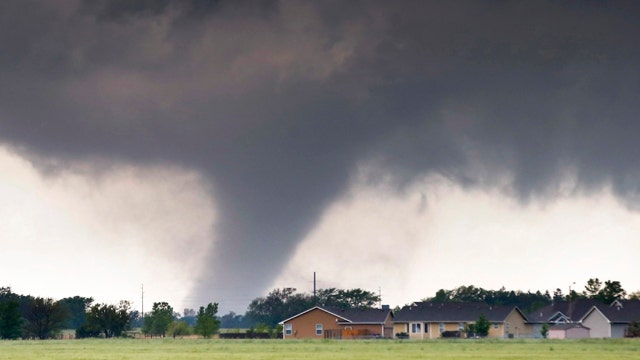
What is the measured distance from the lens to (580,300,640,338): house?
449 feet

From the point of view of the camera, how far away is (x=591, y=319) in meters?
142

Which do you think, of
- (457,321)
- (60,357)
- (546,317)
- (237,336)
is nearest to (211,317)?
(237,336)

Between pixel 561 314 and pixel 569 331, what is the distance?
17.5 m

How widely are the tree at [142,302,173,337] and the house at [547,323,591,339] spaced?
182 feet

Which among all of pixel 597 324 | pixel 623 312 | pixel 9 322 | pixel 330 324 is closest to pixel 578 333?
pixel 597 324

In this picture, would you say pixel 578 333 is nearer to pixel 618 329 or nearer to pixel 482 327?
pixel 618 329

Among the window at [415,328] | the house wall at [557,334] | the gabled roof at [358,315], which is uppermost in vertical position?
the gabled roof at [358,315]

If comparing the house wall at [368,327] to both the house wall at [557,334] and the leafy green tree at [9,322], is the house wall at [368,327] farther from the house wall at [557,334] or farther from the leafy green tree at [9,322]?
the leafy green tree at [9,322]

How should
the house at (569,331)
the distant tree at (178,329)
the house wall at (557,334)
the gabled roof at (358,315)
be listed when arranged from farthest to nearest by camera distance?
the distant tree at (178,329) → the gabled roof at (358,315) → the house at (569,331) → the house wall at (557,334)

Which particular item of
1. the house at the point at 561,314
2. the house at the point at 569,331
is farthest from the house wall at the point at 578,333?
the house at the point at 561,314

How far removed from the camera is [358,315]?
145 m

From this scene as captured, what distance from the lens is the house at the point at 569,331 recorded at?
13138 centimetres

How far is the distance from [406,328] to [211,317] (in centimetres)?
2783

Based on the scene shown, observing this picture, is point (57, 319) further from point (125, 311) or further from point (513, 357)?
point (513, 357)
